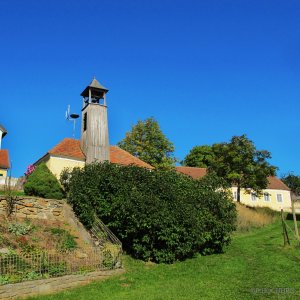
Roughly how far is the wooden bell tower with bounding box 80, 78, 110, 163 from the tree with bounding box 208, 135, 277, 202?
13958 millimetres

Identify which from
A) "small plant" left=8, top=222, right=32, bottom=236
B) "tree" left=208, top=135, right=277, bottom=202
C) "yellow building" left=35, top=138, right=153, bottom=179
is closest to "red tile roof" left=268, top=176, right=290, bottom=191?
"tree" left=208, top=135, right=277, bottom=202

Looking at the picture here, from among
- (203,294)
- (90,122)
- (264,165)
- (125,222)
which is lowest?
(203,294)

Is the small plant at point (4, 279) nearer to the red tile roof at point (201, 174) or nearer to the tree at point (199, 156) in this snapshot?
the red tile roof at point (201, 174)

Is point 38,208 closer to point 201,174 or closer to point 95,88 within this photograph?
point 95,88

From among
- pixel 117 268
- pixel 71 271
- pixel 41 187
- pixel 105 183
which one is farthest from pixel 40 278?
pixel 41 187

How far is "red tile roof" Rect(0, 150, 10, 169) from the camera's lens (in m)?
36.8

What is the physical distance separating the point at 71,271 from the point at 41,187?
31.8 feet

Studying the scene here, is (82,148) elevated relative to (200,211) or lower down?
elevated

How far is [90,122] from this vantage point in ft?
95.6

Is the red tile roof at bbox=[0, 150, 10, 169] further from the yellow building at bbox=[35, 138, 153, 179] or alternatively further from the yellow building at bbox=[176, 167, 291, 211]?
the yellow building at bbox=[176, 167, 291, 211]

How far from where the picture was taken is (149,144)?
3959 centimetres

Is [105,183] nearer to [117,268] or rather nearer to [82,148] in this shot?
[117,268]

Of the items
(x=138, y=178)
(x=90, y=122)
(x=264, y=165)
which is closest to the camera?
(x=138, y=178)

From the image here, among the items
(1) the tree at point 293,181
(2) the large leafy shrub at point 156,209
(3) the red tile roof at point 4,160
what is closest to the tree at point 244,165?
(2) the large leafy shrub at point 156,209
